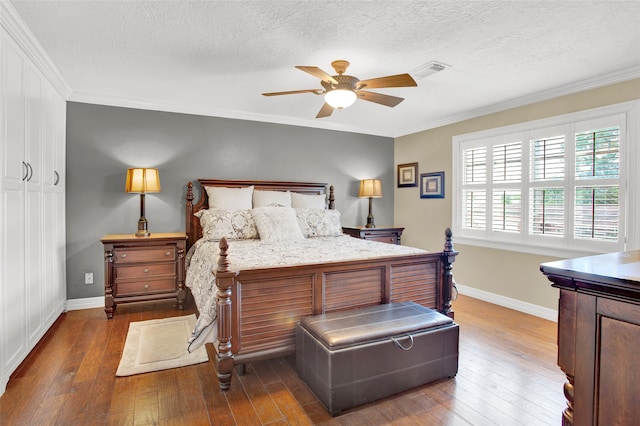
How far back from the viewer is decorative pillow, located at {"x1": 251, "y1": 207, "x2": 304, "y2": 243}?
371cm

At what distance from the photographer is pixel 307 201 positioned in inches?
185

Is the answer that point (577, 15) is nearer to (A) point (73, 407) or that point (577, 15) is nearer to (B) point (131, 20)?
(B) point (131, 20)

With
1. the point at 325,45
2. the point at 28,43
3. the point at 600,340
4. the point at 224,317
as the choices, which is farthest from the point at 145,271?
the point at 600,340

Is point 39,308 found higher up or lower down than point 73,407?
higher up

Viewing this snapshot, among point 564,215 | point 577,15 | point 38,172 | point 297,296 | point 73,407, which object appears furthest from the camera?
point 564,215

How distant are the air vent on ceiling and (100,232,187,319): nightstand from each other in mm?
2931

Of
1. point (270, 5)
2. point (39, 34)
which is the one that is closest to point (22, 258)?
point (39, 34)

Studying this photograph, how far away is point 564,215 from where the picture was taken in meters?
3.55

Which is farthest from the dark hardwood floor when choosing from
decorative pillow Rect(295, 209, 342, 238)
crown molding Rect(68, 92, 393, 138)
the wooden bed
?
A: crown molding Rect(68, 92, 393, 138)

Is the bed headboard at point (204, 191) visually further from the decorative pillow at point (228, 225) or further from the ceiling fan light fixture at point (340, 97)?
the ceiling fan light fixture at point (340, 97)

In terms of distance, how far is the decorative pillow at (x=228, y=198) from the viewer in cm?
418

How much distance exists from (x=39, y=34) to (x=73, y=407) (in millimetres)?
2537

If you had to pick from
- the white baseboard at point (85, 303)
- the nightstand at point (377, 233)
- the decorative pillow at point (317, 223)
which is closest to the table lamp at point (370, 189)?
the nightstand at point (377, 233)

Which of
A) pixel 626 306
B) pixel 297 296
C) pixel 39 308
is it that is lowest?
pixel 39 308
